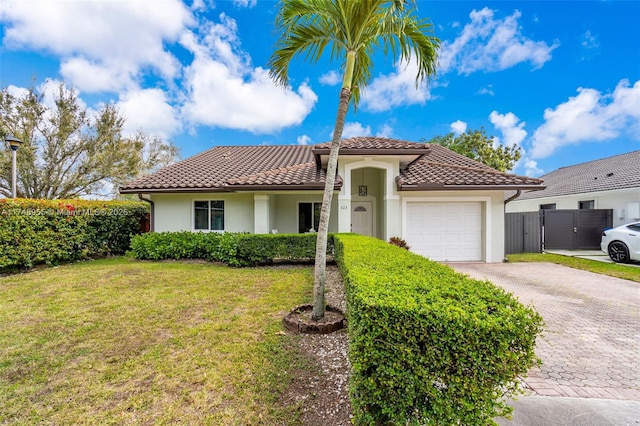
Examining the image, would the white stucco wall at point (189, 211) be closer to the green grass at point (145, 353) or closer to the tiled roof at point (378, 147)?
the tiled roof at point (378, 147)

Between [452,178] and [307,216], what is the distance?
6314 mm

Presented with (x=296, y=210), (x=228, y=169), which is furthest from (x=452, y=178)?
(x=228, y=169)

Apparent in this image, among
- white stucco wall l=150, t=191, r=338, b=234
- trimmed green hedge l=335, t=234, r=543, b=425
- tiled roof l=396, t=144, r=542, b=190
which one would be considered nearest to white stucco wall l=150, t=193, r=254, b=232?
white stucco wall l=150, t=191, r=338, b=234

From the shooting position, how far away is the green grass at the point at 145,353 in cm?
266

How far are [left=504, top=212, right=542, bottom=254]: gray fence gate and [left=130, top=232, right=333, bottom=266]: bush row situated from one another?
9.90 m

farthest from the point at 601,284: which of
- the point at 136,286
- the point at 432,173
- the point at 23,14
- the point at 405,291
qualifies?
the point at 23,14

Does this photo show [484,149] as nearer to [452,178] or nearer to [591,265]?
[591,265]

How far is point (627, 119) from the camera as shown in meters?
17.9

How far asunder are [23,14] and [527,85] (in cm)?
2439

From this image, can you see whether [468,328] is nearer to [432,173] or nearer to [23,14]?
[432,173]

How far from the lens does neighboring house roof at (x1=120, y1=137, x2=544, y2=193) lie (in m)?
10.1

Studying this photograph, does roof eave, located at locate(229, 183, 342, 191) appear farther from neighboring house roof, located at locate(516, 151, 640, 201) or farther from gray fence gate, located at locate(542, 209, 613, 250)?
neighboring house roof, located at locate(516, 151, 640, 201)

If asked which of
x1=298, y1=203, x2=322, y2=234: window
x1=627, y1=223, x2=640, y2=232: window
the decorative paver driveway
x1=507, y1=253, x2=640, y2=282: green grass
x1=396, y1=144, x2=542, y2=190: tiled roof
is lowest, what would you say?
x1=507, y1=253, x2=640, y2=282: green grass

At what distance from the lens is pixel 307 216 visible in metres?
12.5
